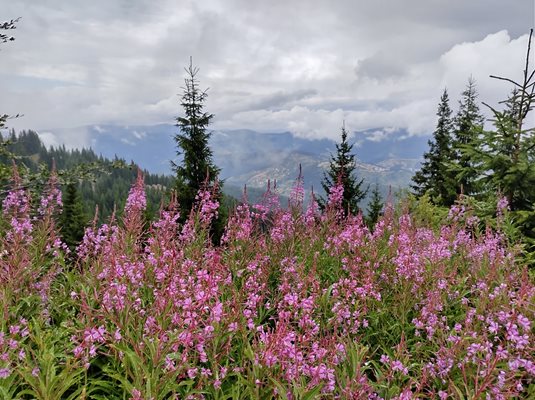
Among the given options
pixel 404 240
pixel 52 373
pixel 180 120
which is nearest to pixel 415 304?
pixel 404 240

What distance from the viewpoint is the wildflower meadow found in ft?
11.5

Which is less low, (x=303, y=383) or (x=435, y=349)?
(x=303, y=383)

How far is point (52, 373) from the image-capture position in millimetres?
3465

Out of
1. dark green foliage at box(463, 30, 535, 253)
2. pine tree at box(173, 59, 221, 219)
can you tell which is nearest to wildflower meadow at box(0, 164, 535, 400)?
dark green foliage at box(463, 30, 535, 253)

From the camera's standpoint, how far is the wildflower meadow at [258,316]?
11.5 ft

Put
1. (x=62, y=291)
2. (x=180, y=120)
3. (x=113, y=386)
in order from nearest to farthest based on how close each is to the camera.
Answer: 1. (x=113, y=386)
2. (x=62, y=291)
3. (x=180, y=120)

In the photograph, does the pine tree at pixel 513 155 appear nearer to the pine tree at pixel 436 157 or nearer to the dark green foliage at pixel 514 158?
the dark green foliage at pixel 514 158

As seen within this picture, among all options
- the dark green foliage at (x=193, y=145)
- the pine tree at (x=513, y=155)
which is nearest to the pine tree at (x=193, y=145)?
the dark green foliage at (x=193, y=145)

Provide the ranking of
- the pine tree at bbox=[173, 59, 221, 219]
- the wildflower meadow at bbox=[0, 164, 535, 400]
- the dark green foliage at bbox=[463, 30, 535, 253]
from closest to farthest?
the wildflower meadow at bbox=[0, 164, 535, 400], the dark green foliage at bbox=[463, 30, 535, 253], the pine tree at bbox=[173, 59, 221, 219]

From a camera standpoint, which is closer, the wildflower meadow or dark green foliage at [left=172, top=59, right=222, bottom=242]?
the wildflower meadow

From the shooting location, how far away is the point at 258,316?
5816mm

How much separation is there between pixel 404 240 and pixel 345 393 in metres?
3.67

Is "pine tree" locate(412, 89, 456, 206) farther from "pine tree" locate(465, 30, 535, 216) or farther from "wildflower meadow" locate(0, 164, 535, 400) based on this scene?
"wildflower meadow" locate(0, 164, 535, 400)

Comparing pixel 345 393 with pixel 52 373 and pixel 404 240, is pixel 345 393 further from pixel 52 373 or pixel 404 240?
pixel 404 240
